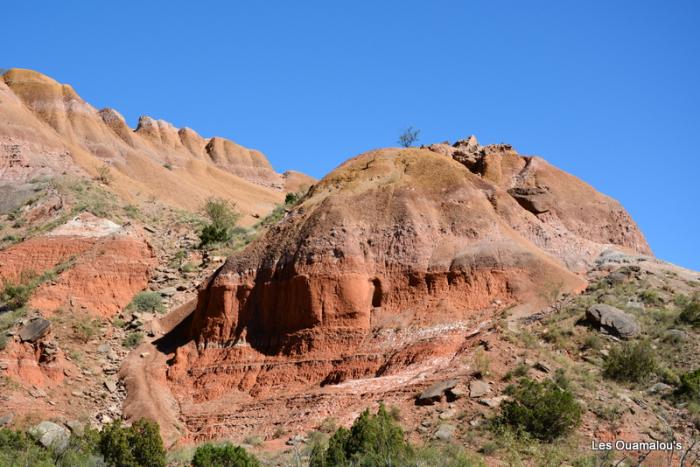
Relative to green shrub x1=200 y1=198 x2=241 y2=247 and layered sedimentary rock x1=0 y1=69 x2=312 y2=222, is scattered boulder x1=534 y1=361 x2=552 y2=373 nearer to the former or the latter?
green shrub x1=200 y1=198 x2=241 y2=247

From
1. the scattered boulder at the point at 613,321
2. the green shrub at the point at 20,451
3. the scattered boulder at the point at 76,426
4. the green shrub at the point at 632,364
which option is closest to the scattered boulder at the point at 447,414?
the green shrub at the point at 632,364

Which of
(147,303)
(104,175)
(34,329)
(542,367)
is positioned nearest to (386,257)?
(542,367)

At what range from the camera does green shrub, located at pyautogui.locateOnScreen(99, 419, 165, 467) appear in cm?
2333

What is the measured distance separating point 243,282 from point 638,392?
16035mm

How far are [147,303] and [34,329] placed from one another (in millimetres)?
6501

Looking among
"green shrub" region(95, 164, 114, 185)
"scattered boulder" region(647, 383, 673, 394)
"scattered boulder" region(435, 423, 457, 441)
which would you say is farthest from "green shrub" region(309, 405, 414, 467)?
"green shrub" region(95, 164, 114, 185)

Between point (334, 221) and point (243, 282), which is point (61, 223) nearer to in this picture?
point (243, 282)

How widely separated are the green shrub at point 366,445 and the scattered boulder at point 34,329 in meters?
14.8

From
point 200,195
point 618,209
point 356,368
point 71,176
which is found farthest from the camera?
point 200,195

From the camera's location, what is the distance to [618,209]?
41.6m

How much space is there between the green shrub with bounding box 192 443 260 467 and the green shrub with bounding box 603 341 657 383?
10.9 metres

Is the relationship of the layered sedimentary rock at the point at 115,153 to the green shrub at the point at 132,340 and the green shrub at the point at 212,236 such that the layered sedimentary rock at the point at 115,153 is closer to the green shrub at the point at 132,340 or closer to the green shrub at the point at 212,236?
the green shrub at the point at 212,236

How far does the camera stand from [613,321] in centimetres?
2769

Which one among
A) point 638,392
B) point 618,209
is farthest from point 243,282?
point 618,209
